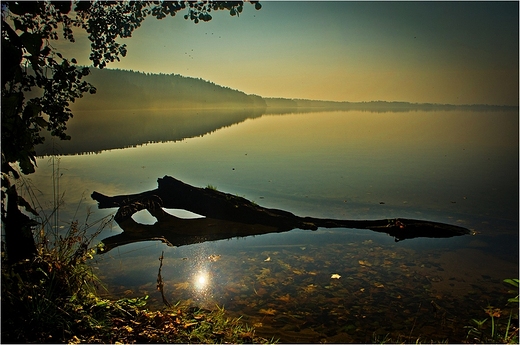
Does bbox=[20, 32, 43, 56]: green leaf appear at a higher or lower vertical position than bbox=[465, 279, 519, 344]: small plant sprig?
higher

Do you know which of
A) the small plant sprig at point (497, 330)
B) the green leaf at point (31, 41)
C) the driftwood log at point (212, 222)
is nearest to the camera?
the green leaf at point (31, 41)

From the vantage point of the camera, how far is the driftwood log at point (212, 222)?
9992 mm

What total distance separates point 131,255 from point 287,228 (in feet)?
13.0

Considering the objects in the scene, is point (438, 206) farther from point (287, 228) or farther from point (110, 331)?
point (110, 331)

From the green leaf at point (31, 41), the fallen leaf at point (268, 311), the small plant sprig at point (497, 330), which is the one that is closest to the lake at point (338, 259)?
the fallen leaf at point (268, 311)

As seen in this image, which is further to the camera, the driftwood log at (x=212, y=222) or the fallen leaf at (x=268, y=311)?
the driftwood log at (x=212, y=222)

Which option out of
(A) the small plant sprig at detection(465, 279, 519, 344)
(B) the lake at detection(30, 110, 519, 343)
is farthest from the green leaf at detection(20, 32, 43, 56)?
(A) the small plant sprig at detection(465, 279, 519, 344)

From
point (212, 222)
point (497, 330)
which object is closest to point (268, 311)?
point (497, 330)

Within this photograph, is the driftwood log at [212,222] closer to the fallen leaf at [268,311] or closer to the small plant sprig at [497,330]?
the small plant sprig at [497,330]

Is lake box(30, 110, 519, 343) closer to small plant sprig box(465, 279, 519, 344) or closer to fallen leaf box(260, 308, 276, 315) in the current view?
fallen leaf box(260, 308, 276, 315)

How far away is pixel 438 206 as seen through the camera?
45.3 ft

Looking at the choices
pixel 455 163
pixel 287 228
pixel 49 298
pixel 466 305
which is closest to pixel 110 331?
pixel 49 298

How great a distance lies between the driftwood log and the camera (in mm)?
9992

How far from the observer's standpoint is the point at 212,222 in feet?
37.9
